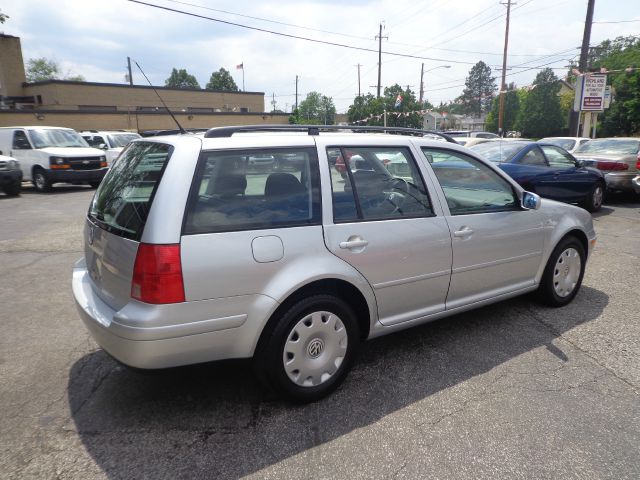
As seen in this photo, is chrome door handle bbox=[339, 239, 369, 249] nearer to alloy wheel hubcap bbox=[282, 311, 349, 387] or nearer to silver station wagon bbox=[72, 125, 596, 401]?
silver station wagon bbox=[72, 125, 596, 401]

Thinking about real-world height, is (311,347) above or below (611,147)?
below

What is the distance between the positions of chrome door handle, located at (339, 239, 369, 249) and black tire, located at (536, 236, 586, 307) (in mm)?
2206

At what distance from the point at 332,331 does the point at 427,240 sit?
0.97 meters

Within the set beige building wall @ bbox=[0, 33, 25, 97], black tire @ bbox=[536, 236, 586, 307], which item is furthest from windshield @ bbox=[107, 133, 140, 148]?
beige building wall @ bbox=[0, 33, 25, 97]

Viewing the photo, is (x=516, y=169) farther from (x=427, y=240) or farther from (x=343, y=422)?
(x=343, y=422)

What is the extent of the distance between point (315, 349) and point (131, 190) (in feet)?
4.90

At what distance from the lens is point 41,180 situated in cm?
1391

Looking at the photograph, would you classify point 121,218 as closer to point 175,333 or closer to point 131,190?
point 131,190

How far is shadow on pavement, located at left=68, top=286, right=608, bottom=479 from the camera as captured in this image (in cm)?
244

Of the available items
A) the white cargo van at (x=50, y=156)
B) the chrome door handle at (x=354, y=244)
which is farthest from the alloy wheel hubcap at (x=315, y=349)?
the white cargo van at (x=50, y=156)

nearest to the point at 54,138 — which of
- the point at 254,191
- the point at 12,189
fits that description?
the point at 12,189

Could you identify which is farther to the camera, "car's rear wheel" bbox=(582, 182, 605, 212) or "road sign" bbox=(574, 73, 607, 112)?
"road sign" bbox=(574, 73, 607, 112)

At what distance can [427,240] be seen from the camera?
327 cm

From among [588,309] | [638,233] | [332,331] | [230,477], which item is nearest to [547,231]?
[588,309]
